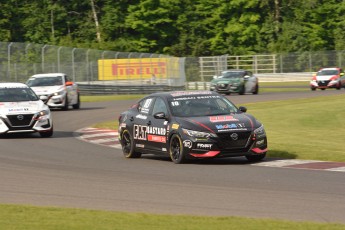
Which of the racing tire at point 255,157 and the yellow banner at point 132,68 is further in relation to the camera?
the yellow banner at point 132,68

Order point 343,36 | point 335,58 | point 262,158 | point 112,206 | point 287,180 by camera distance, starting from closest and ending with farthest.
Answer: point 112,206 → point 287,180 → point 262,158 → point 335,58 → point 343,36

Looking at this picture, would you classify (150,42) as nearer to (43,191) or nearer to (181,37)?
(181,37)

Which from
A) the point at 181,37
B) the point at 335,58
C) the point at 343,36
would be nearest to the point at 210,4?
the point at 181,37

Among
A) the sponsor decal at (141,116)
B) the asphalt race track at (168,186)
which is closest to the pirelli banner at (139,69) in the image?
the asphalt race track at (168,186)

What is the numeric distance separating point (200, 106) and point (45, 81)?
65.5 feet

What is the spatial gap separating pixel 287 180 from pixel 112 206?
3.54 metres

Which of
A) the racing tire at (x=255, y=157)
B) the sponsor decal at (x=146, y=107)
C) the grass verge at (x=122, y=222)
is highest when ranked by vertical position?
the sponsor decal at (x=146, y=107)

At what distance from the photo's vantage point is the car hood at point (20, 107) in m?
23.9

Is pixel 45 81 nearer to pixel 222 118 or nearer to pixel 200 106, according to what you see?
pixel 200 106

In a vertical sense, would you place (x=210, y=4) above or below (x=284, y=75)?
above

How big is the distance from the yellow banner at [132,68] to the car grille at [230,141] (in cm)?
4009

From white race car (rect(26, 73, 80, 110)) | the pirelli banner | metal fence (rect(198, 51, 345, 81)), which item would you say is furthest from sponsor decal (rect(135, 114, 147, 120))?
metal fence (rect(198, 51, 345, 81))

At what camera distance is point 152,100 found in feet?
61.3

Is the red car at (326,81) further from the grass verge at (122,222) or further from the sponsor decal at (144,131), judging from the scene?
the grass verge at (122,222)
